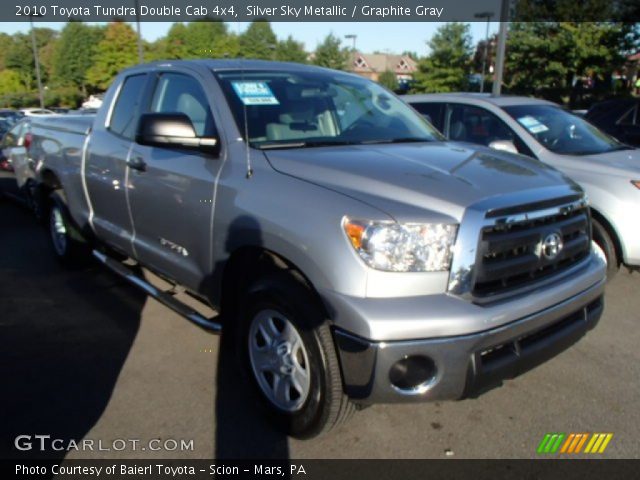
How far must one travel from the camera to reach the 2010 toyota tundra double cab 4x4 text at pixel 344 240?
7.80ft

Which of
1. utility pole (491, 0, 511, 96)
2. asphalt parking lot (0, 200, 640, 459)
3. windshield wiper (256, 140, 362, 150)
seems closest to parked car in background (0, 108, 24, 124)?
utility pole (491, 0, 511, 96)

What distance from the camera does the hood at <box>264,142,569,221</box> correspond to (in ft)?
8.13

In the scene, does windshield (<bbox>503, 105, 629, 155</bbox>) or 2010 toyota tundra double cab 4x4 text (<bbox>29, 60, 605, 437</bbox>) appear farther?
windshield (<bbox>503, 105, 629, 155</bbox>)

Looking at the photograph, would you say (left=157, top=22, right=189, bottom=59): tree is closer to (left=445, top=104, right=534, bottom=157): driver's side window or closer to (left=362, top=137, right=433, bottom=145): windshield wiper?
(left=445, top=104, right=534, bottom=157): driver's side window

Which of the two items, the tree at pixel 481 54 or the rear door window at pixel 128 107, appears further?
the tree at pixel 481 54

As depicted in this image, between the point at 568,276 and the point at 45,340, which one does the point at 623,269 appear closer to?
the point at 568,276

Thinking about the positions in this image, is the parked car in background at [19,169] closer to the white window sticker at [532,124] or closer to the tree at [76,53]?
the white window sticker at [532,124]

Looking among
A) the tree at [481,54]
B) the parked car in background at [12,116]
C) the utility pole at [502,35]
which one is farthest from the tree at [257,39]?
the tree at [481,54]

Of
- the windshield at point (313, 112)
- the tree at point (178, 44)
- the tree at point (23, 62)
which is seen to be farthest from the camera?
the tree at point (23, 62)

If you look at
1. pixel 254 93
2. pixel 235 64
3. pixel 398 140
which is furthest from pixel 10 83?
pixel 398 140

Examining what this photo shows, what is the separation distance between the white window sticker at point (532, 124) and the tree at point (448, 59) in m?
40.6

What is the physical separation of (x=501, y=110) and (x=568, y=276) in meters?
3.40

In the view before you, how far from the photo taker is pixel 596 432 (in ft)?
9.55

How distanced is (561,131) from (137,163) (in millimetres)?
4195
